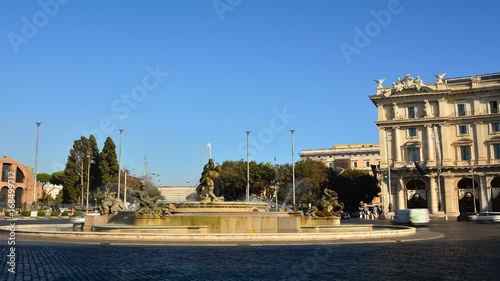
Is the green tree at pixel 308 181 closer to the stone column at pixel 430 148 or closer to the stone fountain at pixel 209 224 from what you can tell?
the stone column at pixel 430 148

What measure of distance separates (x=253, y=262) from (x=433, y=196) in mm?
66522

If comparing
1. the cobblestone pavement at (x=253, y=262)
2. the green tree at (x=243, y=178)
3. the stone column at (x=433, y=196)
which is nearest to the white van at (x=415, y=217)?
the cobblestone pavement at (x=253, y=262)

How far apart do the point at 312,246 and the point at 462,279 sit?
8182 millimetres

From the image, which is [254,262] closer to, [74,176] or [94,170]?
[94,170]

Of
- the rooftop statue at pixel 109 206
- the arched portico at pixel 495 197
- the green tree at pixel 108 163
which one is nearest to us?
the rooftop statue at pixel 109 206

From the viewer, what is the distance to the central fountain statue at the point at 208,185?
27.7m

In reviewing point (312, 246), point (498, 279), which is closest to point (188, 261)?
point (312, 246)

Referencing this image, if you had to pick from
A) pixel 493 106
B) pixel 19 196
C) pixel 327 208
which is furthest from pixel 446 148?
pixel 19 196

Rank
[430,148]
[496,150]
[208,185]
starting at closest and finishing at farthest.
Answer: [208,185], [496,150], [430,148]

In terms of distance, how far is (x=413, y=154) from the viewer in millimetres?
76250

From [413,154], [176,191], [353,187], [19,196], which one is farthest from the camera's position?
[19,196]

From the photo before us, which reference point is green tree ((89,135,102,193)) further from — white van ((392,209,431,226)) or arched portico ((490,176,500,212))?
arched portico ((490,176,500,212))

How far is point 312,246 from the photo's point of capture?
59.5 ft

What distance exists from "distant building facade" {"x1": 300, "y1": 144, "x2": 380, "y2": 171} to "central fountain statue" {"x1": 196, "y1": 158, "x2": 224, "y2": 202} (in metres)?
101
